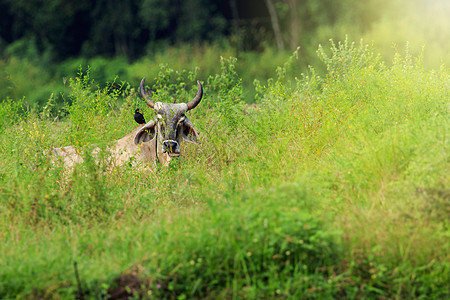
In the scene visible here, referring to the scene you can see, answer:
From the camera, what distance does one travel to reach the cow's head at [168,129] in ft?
24.7

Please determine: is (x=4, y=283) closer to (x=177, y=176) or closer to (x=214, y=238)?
(x=214, y=238)

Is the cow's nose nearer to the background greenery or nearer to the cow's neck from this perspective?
the background greenery

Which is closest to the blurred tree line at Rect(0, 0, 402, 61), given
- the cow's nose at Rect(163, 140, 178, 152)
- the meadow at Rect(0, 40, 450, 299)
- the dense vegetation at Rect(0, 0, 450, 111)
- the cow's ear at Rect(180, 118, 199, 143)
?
the dense vegetation at Rect(0, 0, 450, 111)

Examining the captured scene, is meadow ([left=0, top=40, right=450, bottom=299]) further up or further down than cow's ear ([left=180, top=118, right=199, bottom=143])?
further down

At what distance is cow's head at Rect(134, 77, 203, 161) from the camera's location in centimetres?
754

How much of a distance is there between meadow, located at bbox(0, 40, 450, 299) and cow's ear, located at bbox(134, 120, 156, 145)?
0.59 meters

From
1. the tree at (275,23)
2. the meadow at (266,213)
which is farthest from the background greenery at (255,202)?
the tree at (275,23)

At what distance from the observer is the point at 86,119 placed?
779 cm

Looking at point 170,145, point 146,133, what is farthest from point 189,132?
point 170,145

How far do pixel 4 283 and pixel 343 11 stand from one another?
23157 mm

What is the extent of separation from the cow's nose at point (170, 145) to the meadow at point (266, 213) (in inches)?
11.3

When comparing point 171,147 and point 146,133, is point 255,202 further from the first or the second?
point 146,133

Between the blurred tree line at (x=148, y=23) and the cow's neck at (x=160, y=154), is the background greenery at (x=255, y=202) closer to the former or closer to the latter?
the cow's neck at (x=160, y=154)

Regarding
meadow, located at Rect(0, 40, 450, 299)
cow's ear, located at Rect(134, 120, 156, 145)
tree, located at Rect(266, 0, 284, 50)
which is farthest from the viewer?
tree, located at Rect(266, 0, 284, 50)
